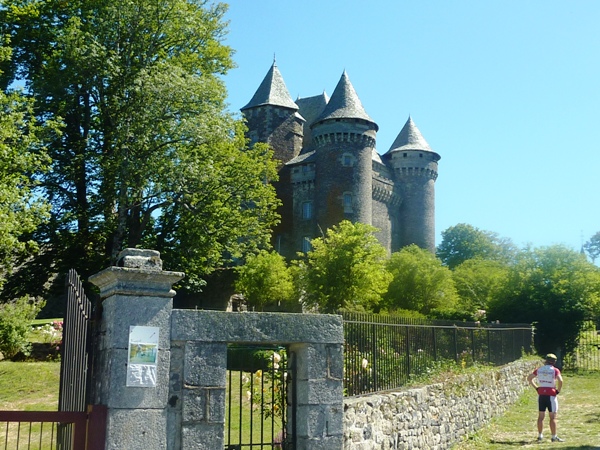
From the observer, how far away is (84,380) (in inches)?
248

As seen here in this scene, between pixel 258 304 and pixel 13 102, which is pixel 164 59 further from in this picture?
pixel 258 304

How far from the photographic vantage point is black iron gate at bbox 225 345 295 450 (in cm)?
720

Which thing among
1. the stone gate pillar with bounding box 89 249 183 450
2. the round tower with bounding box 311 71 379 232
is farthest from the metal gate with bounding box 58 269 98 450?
the round tower with bounding box 311 71 379 232

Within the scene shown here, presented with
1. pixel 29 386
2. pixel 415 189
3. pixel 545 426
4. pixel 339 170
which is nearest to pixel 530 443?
pixel 545 426

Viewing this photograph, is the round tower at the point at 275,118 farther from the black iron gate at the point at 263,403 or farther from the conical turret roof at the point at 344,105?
the black iron gate at the point at 263,403

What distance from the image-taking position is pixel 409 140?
6353cm

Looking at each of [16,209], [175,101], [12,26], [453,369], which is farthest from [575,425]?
[12,26]

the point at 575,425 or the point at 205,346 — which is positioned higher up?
the point at 205,346

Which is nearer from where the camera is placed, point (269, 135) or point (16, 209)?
point (16, 209)

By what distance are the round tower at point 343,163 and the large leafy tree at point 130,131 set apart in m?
26.3

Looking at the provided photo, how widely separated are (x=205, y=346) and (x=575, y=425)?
10.3 m

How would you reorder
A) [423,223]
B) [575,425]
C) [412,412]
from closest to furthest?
[412,412]
[575,425]
[423,223]

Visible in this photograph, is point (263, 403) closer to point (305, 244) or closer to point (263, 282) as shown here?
point (263, 282)

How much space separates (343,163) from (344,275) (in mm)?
17864
